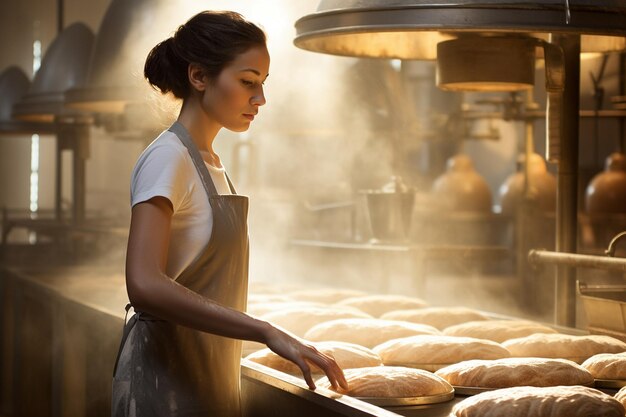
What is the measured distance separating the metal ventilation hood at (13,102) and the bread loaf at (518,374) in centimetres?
502

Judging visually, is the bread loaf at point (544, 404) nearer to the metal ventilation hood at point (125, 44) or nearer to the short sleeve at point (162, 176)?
the short sleeve at point (162, 176)

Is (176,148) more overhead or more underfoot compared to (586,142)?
more underfoot

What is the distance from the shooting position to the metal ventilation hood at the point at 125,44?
13.4 feet

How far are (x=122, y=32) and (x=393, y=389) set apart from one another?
2705mm

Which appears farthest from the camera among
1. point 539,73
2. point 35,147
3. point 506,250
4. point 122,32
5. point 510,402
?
point 35,147

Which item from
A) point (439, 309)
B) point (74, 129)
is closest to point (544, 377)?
point (439, 309)

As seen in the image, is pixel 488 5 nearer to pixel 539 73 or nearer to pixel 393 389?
pixel 393 389

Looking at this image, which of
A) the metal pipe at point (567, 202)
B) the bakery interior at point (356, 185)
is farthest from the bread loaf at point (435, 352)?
the metal pipe at point (567, 202)

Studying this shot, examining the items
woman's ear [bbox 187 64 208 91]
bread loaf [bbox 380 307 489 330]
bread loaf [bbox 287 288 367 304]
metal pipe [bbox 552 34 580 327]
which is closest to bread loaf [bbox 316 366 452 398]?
woman's ear [bbox 187 64 208 91]

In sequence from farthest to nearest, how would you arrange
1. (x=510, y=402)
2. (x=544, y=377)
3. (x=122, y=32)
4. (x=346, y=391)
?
(x=122, y=32)
(x=544, y=377)
(x=346, y=391)
(x=510, y=402)

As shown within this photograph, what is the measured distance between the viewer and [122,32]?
4.20 metres

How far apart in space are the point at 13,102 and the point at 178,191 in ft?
18.9

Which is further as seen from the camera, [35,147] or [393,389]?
[35,147]

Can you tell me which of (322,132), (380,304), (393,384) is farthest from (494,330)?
(322,132)
